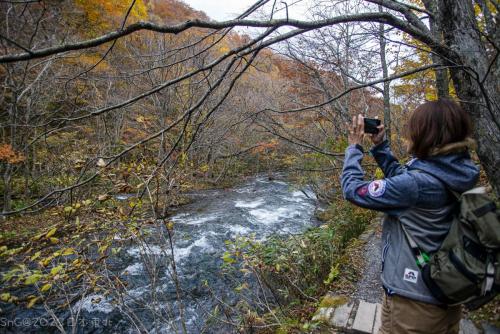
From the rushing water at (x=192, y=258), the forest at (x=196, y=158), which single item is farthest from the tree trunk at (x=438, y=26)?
the rushing water at (x=192, y=258)

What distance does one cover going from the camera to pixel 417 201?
1451 mm

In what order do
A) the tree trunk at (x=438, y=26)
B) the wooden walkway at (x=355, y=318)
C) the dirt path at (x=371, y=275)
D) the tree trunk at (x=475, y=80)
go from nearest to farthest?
the tree trunk at (x=475, y=80), the tree trunk at (x=438, y=26), the wooden walkway at (x=355, y=318), the dirt path at (x=371, y=275)

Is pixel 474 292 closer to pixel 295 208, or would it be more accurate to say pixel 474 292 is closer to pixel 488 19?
pixel 488 19

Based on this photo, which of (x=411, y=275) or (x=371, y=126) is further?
(x=371, y=126)

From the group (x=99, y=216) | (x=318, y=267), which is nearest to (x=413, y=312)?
(x=318, y=267)

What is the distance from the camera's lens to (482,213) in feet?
4.28

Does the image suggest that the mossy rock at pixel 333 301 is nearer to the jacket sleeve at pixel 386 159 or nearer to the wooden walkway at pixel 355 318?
the wooden walkway at pixel 355 318

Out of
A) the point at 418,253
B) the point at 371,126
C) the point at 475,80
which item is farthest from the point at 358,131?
the point at 475,80

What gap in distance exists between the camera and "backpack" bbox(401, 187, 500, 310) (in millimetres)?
1298

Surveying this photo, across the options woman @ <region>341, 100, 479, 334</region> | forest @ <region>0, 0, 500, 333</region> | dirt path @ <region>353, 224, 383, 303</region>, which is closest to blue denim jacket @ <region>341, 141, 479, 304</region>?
woman @ <region>341, 100, 479, 334</region>

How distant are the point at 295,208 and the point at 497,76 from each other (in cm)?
841

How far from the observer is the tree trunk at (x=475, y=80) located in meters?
2.01

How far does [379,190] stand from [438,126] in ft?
1.43

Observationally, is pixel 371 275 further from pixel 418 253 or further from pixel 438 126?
pixel 438 126
